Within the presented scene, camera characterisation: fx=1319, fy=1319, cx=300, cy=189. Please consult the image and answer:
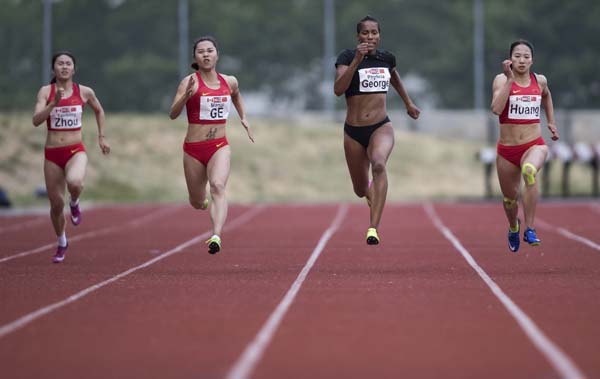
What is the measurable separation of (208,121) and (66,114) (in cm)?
145

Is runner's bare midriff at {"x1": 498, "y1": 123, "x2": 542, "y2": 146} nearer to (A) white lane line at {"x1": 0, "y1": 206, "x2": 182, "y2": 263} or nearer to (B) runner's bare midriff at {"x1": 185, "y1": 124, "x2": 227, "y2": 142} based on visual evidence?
(B) runner's bare midriff at {"x1": 185, "y1": 124, "x2": 227, "y2": 142}

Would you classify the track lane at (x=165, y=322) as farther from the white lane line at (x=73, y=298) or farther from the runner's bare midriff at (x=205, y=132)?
the runner's bare midriff at (x=205, y=132)

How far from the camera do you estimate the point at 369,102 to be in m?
13.3

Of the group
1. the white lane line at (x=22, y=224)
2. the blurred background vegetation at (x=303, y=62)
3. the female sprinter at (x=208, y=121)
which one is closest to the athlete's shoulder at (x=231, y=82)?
the female sprinter at (x=208, y=121)

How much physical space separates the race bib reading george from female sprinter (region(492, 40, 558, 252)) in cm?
262

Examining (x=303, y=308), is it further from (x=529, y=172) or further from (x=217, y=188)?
(x=529, y=172)

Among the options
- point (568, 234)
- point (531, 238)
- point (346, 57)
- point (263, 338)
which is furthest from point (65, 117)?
point (568, 234)

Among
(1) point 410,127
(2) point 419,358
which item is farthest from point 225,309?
(1) point 410,127

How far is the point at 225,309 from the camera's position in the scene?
9.27 m

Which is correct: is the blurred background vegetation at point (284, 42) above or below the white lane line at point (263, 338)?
above

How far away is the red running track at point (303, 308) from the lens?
6883 mm

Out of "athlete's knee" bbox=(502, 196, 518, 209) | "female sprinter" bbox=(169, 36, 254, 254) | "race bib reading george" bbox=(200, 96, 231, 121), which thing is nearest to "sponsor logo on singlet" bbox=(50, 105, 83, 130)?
"female sprinter" bbox=(169, 36, 254, 254)

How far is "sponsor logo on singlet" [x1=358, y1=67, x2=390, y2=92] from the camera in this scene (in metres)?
13.1

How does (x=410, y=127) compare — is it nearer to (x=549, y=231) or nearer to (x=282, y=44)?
(x=282, y=44)
